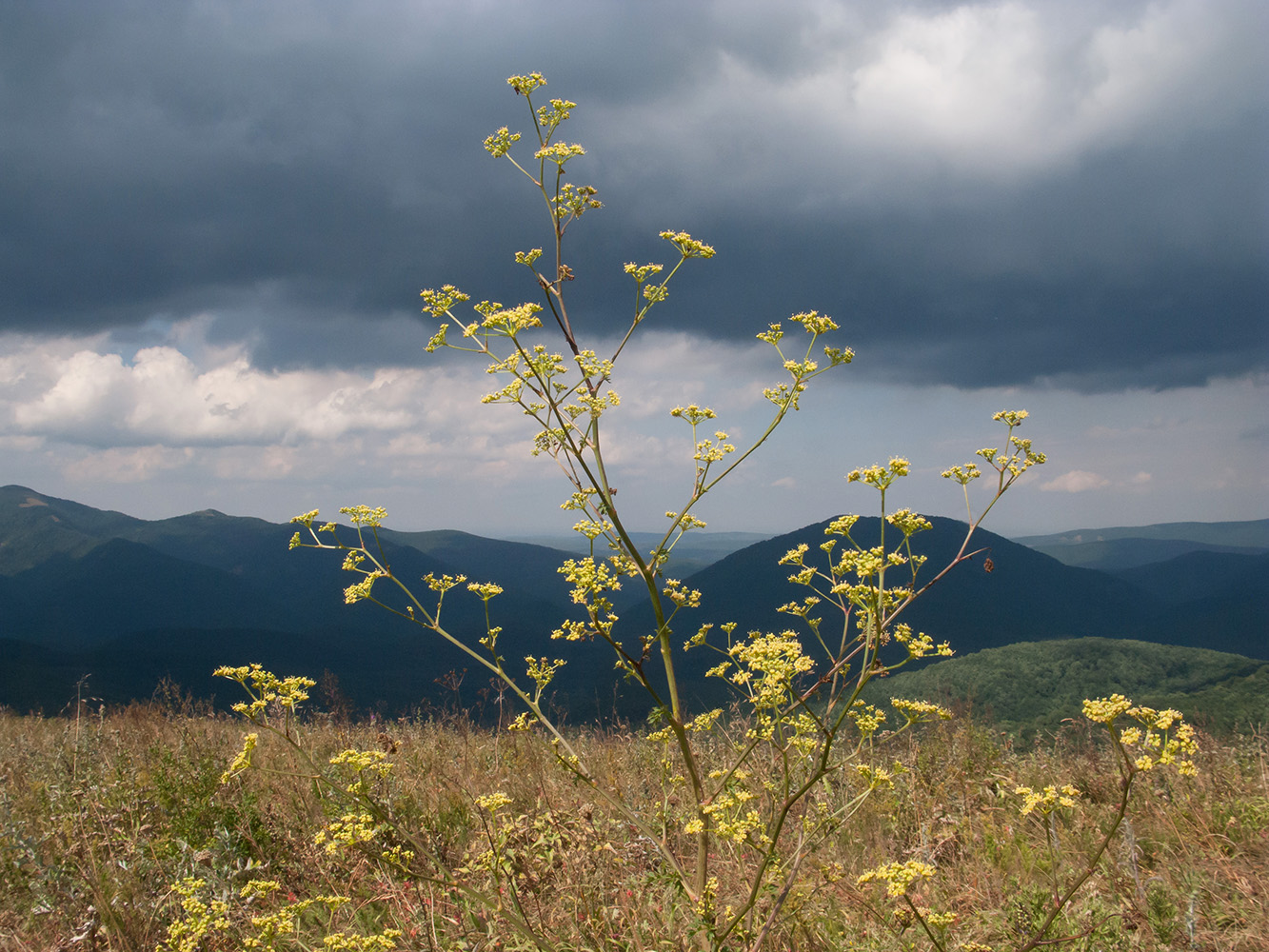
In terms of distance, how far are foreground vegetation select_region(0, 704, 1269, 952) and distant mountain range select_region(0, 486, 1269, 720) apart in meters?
3.12

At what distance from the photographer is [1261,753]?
6953 mm

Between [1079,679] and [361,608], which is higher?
[1079,679]

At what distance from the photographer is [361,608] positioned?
12312 cm

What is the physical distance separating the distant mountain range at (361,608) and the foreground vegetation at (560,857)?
10.2 feet

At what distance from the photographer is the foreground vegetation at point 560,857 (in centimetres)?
355

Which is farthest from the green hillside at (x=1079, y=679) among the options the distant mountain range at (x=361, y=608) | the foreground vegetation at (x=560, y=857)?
the foreground vegetation at (x=560, y=857)

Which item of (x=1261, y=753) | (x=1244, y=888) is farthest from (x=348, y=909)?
(x=1261, y=753)

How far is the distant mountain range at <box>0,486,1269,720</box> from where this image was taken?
6438 cm

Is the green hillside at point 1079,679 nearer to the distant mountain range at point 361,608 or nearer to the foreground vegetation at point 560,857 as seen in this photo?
the distant mountain range at point 361,608

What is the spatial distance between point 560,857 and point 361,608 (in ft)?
428

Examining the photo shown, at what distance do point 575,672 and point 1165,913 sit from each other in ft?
260

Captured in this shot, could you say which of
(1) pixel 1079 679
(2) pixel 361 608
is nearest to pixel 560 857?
(1) pixel 1079 679

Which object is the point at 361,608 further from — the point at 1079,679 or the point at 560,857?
the point at 560,857

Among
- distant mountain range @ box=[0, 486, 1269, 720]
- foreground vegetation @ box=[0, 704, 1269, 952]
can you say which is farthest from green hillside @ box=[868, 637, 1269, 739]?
foreground vegetation @ box=[0, 704, 1269, 952]
